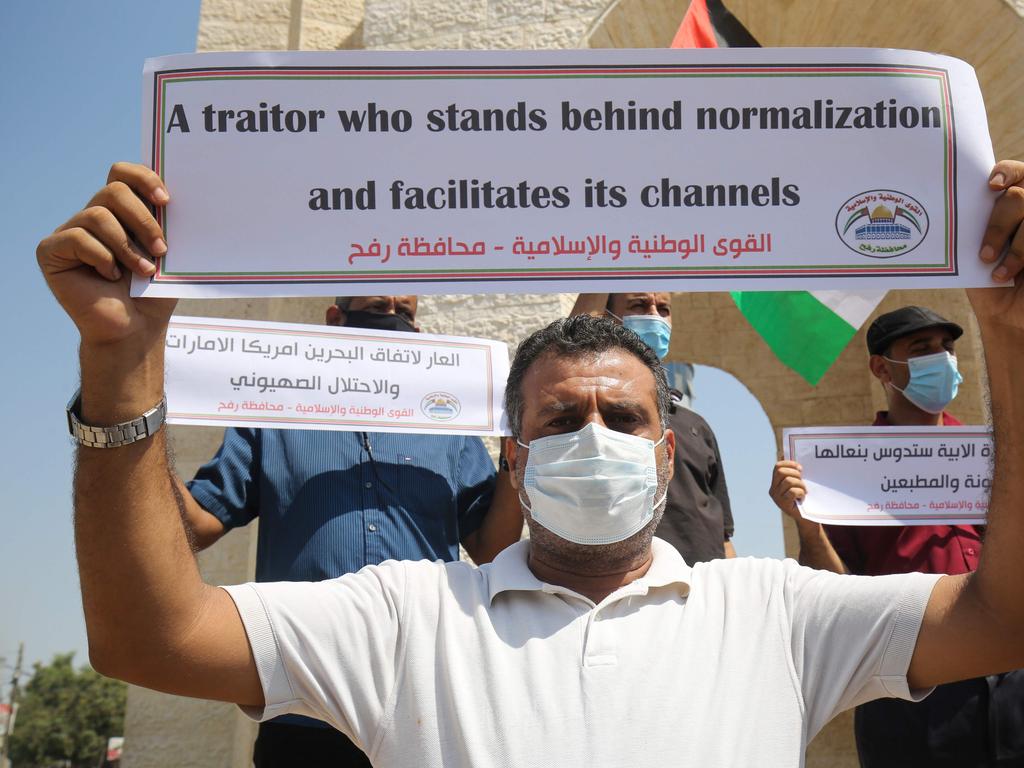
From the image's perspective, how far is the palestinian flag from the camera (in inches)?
181

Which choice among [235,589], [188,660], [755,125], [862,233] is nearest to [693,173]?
[755,125]

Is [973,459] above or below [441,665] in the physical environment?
above

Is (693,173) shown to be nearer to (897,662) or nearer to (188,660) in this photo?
(897,662)

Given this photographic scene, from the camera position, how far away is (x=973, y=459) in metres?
4.02

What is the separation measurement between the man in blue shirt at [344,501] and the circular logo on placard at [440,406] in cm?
8

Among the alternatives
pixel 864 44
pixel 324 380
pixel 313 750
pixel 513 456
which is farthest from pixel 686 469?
pixel 864 44

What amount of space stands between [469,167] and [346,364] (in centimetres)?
162

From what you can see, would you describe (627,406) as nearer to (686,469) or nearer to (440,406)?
(440,406)

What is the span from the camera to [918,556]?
3.83m

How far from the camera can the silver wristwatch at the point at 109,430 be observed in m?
1.76

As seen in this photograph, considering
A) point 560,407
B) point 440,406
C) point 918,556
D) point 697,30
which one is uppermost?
point 697,30

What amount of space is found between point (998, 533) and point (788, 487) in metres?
2.10

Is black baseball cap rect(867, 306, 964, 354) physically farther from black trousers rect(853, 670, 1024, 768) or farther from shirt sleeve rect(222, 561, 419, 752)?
shirt sleeve rect(222, 561, 419, 752)

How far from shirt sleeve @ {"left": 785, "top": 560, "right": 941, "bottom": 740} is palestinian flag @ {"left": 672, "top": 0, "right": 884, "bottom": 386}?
2703 mm
